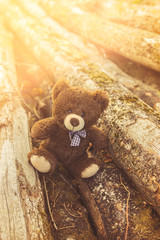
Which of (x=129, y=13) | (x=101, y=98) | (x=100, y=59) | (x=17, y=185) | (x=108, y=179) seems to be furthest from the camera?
(x=129, y=13)

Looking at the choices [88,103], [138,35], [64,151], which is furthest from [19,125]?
[138,35]

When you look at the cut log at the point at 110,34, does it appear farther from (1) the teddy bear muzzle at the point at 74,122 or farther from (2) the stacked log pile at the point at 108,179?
(1) the teddy bear muzzle at the point at 74,122

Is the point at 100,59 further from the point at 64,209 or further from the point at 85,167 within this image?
the point at 64,209

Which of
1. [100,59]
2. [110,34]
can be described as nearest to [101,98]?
[100,59]

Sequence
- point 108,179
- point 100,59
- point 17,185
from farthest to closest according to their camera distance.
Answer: point 100,59 < point 108,179 < point 17,185

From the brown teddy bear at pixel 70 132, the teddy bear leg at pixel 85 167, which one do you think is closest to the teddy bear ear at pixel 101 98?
the brown teddy bear at pixel 70 132

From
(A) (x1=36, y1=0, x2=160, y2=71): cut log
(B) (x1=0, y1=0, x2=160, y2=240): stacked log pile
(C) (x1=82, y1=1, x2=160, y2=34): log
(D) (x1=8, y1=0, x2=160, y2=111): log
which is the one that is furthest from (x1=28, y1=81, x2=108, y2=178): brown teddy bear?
(C) (x1=82, y1=1, x2=160, y2=34): log

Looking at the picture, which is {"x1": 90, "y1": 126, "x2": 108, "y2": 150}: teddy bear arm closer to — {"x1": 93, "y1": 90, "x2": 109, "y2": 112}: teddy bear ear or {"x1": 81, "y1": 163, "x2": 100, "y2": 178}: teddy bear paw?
{"x1": 81, "y1": 163, "x2": 100, "y2": 178}: teddy bear paw

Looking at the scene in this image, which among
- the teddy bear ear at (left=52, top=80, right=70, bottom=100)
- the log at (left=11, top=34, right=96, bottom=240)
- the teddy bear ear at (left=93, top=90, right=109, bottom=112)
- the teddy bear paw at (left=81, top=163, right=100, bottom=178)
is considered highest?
the teddy bear ear at (left=52, top=80, right=70, bottom=100)
